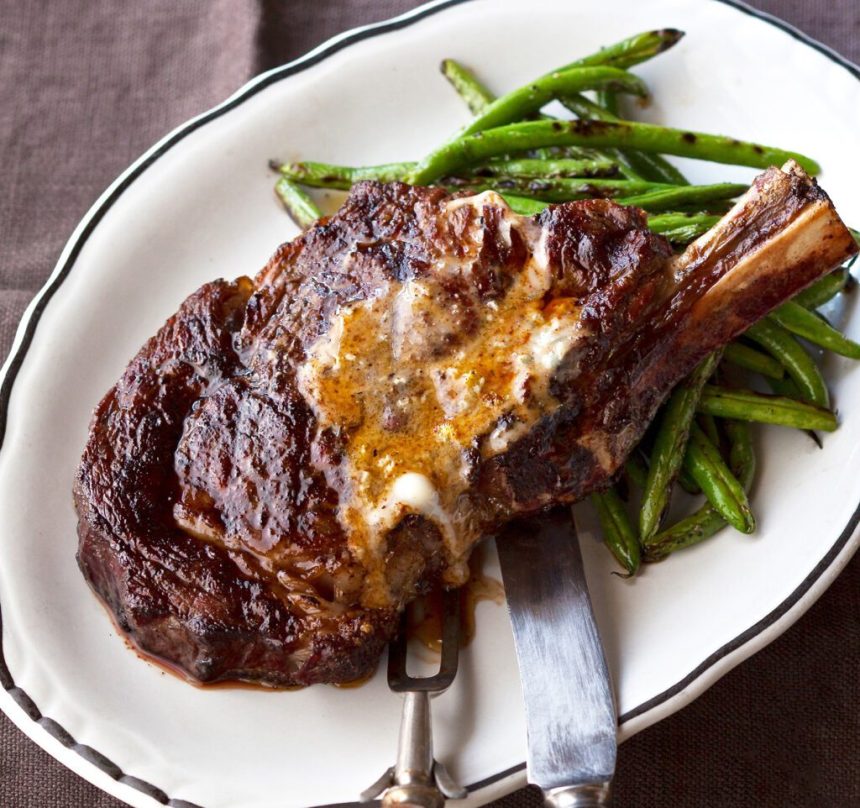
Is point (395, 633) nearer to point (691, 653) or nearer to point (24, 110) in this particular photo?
point (691, 653)

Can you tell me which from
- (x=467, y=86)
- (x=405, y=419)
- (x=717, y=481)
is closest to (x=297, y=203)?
(x=467, y=86)

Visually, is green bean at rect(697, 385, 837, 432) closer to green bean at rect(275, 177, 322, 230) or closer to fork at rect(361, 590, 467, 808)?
fork at rect(361, 590, 467, 808)

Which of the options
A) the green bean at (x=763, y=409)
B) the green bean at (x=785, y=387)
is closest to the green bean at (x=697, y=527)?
the green bean at (x=763, y=409)

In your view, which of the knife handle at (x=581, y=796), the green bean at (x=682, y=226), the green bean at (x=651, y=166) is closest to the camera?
the knife handle at (x=581, y=796)

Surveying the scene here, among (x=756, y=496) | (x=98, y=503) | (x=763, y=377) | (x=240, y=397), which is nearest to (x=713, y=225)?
(x=763, y=377)

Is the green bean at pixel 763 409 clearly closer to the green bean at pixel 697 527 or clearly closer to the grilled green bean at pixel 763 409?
the grilled green bean at pixel 763 409

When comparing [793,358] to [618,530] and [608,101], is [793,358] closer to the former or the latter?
[618,530]
